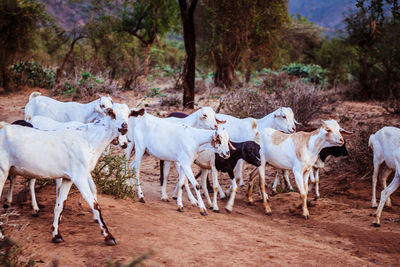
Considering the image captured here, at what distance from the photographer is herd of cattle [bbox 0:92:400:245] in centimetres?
559

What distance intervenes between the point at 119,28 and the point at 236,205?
2053 centimetres

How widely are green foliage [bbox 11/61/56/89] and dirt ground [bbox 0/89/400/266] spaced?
12766 millimetres

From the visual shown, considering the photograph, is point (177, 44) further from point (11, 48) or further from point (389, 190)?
point (389, 190)

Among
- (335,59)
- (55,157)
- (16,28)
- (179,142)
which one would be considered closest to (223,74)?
(16,28)

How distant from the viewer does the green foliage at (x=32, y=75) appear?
20.2 metres

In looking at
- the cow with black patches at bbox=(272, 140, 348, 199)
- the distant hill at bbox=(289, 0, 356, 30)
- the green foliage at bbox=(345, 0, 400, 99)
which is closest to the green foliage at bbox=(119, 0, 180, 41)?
the green foliage at bbox=(345, 0, 400, 99)

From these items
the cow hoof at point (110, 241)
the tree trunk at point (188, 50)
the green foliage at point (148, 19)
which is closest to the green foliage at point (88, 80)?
the tree trunk at point (188, 50)

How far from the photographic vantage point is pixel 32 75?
20.5 metres

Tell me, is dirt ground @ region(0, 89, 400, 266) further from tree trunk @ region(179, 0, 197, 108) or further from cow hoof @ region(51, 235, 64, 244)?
tree trunk @ region(179, 0, 197, 108)

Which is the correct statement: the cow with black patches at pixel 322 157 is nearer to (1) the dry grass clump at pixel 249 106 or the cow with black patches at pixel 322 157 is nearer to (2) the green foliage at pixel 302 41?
(1) the dry grass clump at pixel 249 106

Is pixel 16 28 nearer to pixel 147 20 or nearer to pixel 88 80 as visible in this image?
pixel 88 80

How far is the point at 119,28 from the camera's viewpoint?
27.0 meters

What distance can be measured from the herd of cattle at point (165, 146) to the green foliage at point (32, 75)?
10671 millimetres

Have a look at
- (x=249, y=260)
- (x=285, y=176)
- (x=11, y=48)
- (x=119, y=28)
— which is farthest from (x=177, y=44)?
(x=249, y=260)
